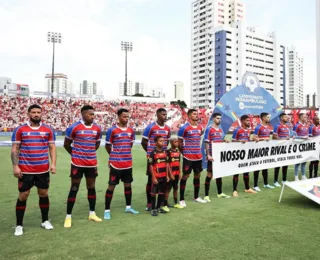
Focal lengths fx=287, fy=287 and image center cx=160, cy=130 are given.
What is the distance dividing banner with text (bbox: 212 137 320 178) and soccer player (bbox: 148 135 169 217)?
4.53 feet

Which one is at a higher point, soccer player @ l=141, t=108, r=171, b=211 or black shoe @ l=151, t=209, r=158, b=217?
soccer player @ l=141, t=108, r=171, b=211

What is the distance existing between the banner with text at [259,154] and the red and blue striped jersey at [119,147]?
78.6 inches

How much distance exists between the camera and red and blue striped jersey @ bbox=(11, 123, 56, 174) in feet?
13.7

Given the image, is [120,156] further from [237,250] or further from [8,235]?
[237,250]

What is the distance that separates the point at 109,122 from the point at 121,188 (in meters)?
31.8

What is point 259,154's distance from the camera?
7.07m

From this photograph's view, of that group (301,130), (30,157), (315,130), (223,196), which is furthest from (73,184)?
(315,130)

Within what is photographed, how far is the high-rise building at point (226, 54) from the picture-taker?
95.9 m

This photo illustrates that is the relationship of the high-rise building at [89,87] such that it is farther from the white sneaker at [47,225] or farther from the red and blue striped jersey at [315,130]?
the white sneaker at [47,225]

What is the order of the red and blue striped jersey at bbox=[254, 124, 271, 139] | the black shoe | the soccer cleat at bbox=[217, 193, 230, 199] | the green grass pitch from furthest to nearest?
1. the red and blue striped jersey at bbox=[254, 124, 271, 139]
2. the soccer cleat at bbox=[217, 193, 230, 199]
3. the black shoe
4. the green grass pitch

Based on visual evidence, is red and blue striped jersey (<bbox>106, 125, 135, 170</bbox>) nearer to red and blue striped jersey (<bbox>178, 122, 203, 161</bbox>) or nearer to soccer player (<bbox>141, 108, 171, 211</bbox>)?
soccer player (<bbox>141, 108, 171, 211</bbox>)

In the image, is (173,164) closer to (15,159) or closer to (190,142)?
(190,142)

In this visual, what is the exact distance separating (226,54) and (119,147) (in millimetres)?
96728

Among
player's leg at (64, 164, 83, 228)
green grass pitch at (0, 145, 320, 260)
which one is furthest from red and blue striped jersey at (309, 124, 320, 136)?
player's leg at (64, 164, 83, 228)
